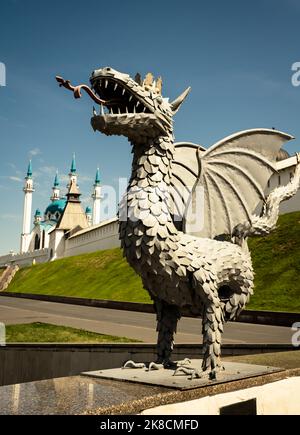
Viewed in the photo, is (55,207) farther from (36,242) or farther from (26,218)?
(36,242)

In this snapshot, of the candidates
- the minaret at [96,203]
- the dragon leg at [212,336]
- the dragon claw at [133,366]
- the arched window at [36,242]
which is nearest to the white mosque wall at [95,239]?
the minaret at [96,203]

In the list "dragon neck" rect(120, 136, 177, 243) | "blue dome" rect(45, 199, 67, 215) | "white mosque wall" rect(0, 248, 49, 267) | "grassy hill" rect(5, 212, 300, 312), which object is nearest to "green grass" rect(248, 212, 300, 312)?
"grassy hill" rect(5, 212, 300, 312)

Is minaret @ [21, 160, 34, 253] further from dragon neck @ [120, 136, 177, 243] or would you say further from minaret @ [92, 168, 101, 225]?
dragon neck @ [120, 136, 177, 243]

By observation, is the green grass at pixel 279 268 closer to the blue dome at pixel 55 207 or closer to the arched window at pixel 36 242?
the arched window at pixel 36 242

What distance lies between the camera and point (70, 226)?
205 feet

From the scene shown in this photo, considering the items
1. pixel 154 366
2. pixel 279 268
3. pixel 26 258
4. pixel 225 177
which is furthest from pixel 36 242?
pixel 154 366

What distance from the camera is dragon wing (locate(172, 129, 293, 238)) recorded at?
507cm

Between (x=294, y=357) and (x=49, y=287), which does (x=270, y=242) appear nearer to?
(x=294, y=357)

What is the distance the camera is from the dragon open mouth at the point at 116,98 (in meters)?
3.83

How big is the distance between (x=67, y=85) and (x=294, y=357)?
4245 millimetres

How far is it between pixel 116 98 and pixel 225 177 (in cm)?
181

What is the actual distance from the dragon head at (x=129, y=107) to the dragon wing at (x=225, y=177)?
976 millimetres

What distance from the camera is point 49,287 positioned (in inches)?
1436
